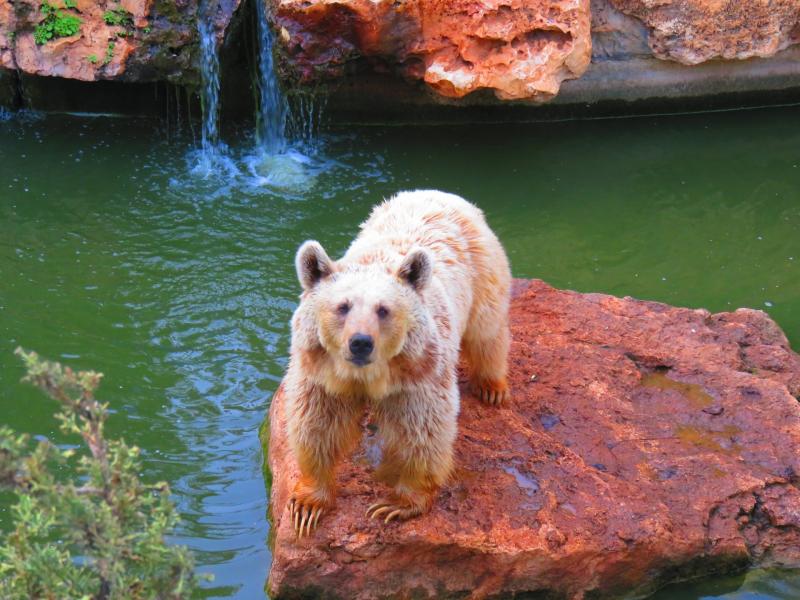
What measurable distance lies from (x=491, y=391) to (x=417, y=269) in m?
1.54

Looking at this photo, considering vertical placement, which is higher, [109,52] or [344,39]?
[344,39]

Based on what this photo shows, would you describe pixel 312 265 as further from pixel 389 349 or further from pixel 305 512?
pixel 305 512

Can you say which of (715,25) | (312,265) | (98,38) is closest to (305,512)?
(312,265)

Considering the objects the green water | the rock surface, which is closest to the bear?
the green water

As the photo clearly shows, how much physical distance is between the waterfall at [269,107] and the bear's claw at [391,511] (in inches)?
262

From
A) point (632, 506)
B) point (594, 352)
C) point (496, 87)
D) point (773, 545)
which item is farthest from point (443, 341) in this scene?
point (496, 87)

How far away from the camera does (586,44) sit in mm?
10000

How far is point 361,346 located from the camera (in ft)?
12.7

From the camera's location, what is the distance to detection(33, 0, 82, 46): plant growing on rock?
997cm

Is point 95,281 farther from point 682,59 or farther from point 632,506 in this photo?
point 682,59

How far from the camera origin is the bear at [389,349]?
4043 mm

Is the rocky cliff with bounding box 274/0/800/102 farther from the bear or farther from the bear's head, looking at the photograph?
the bear's head

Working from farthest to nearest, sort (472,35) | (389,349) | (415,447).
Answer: (472,35) < (415,447) < (389,349)

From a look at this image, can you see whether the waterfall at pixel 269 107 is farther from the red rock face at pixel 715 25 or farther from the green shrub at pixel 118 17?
the red rock face at pixel 715 25
